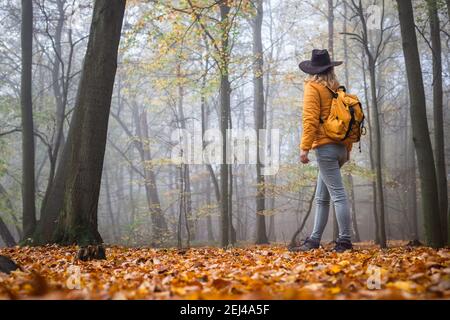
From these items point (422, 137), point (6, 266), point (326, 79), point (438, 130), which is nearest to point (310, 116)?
point (326, 79)

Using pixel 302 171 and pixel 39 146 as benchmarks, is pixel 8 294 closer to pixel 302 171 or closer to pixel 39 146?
pixel 302 171

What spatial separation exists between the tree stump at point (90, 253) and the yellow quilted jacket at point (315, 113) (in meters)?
2.75

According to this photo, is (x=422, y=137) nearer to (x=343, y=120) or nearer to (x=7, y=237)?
(x=343, y=120)

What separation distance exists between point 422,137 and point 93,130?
4940 mm

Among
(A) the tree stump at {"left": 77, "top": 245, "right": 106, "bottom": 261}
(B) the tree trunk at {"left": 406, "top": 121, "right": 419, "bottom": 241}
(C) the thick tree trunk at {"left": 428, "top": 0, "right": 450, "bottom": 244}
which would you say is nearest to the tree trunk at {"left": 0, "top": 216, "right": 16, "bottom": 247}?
(A) the tree stump at {"left": 77, "top": 245, "right": 106, "bottom": 261}

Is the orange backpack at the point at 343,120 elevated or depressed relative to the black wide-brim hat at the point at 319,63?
depressed

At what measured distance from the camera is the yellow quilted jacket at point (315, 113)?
5.09 m

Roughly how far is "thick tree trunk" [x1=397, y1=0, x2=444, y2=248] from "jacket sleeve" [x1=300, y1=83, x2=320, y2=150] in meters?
2.32

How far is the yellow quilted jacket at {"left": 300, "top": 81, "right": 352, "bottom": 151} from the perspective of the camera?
509 cm

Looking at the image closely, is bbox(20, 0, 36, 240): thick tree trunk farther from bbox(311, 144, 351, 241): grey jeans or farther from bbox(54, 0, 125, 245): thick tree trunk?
bbox(311, 144, 351, 241): grey jeans

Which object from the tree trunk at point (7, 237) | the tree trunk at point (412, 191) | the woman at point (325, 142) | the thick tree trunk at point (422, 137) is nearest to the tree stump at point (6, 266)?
the woman at point (325, 142)

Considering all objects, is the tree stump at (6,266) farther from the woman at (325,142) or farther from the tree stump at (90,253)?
the woman at (325,142)
